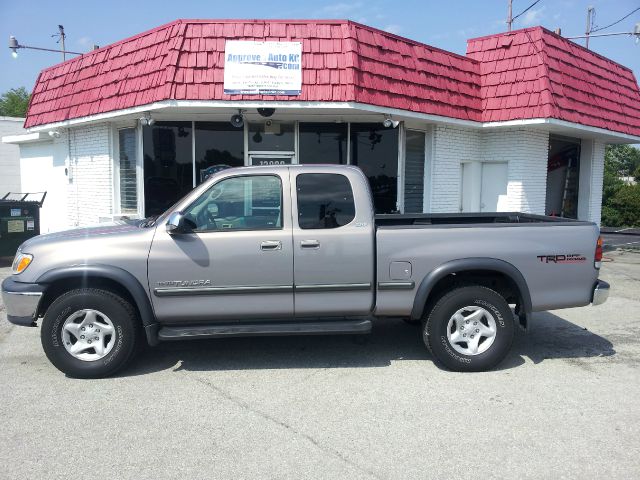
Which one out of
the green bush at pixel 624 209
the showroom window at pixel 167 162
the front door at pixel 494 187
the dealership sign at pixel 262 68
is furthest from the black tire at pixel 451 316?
the green bush at pixel 624 209

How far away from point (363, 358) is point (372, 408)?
1.19 m

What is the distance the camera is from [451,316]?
4.87 meters

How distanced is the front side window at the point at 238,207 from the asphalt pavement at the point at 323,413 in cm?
141

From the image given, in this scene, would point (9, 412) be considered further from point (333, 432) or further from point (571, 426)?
point (571, 426)

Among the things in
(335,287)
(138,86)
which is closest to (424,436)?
(335,287)

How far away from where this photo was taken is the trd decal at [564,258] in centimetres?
491

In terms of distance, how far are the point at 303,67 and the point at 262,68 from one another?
73cm

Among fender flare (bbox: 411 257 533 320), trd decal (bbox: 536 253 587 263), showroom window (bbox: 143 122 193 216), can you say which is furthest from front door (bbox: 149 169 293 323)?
showroom window (bbox: 143 122 193 216)

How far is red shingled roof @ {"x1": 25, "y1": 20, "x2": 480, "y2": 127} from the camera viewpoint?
9016 millimetres

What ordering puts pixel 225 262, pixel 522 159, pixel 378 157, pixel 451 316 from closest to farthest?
pixel 225 262
pixel 451 316
pixel 378 157
pixel 522 159

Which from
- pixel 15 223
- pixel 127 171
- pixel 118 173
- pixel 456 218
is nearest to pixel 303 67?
pixel 456 218

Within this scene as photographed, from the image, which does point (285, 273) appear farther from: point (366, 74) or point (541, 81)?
point (541, 81)

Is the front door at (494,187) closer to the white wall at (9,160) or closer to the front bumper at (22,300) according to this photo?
the front bumper at (22,300)

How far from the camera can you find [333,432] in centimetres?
368
